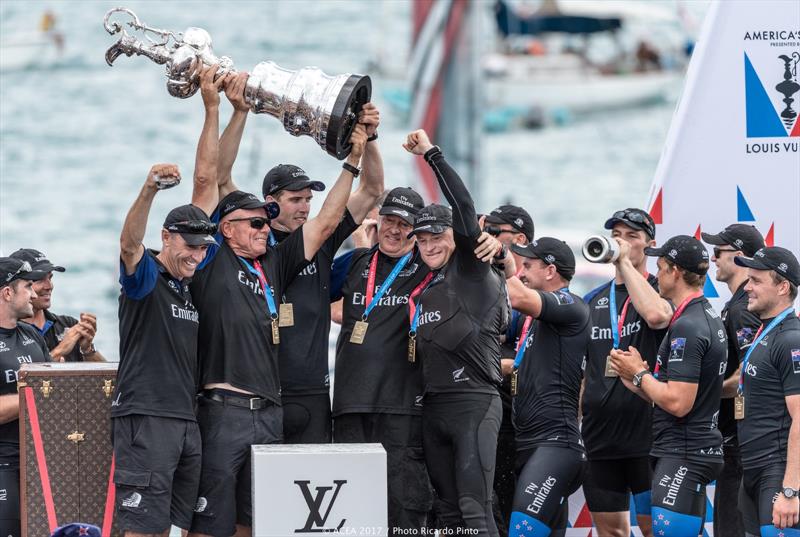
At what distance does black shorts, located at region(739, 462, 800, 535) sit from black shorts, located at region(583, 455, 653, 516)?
2.39 feet

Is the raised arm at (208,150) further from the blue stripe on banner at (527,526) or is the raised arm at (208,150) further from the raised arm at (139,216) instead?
the blue stripe on banner at (527,526)

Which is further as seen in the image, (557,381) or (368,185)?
(368,185)

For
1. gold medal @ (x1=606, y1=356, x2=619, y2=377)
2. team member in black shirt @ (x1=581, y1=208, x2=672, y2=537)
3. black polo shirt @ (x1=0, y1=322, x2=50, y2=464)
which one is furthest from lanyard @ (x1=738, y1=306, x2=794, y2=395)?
black polo shirt @ (x1=0, y1=322, x2=50, y2=464)

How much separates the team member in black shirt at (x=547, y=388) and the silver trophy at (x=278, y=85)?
1337mm

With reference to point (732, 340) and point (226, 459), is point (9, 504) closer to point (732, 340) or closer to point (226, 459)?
point (226, 459)

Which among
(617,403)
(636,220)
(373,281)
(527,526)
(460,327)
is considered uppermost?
(636,220)

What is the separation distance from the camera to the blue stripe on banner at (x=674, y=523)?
7.19 meters

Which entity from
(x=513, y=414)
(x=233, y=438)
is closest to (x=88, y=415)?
(x=233, y=438)

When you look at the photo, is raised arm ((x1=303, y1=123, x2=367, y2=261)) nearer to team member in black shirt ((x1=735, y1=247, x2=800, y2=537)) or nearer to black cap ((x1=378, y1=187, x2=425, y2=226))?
black cap ((x1=378, y1=187, x2=425, y2=226))

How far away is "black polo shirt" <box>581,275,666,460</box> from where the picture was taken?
7.84 metres

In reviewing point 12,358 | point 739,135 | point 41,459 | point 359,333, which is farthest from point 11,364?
point 739,135

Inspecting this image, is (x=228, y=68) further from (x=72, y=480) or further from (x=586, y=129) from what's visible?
(x=586, y=129)

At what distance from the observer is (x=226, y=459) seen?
22.4 feet

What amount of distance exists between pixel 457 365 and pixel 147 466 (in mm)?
1855
